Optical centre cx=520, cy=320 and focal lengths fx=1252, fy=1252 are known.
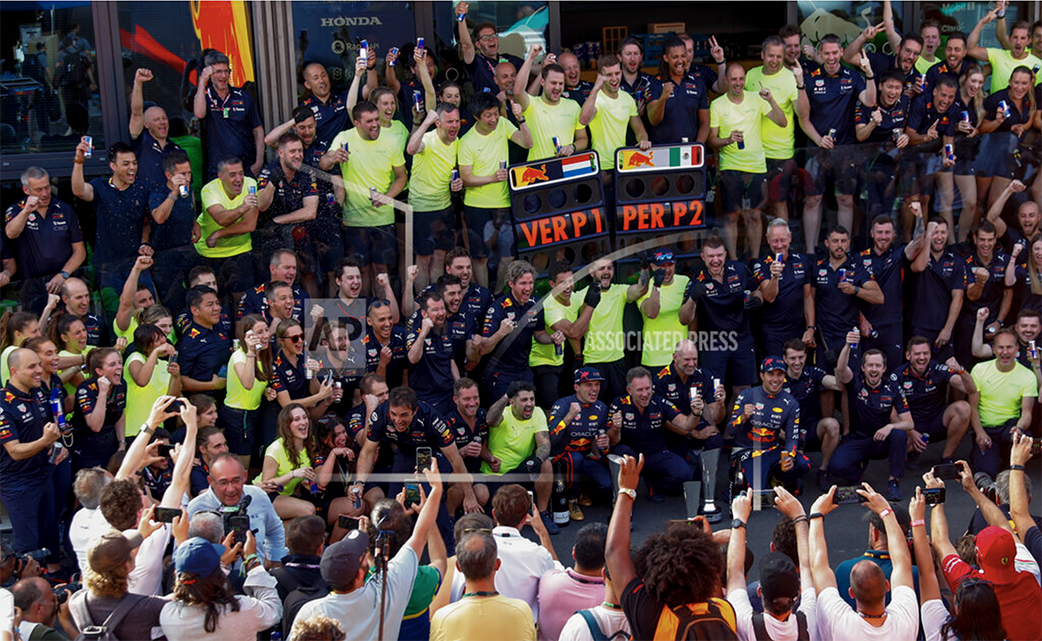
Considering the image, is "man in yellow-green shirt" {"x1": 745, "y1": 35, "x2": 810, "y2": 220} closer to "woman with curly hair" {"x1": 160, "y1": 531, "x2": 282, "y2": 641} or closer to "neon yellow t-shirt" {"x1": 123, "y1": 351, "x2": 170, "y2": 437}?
"neon yellow t-shirt" {"x1": 123, "y1": 351, "x2": 170, "y2": 437}

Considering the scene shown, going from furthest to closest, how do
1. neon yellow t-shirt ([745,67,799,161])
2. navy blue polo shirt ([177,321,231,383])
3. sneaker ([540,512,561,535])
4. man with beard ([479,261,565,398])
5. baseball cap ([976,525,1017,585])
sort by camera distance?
neon yellow t-shirt ([745,67,799,161]), man with beard ([479,261,565,398]), sneaker ([540,512,561,535]), navy blue polo shirt ([177,321,231,383]), baseball cap ([976,525,1017,585])

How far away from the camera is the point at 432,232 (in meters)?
9.79

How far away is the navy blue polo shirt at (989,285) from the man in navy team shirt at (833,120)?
3.42 feet

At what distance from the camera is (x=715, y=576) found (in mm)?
4527

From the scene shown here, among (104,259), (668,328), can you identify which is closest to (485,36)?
(668,328)

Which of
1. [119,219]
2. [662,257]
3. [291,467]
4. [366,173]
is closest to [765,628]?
[291,467]

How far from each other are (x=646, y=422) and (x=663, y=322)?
888mm

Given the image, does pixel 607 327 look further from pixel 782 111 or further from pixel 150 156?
pixel 150 156

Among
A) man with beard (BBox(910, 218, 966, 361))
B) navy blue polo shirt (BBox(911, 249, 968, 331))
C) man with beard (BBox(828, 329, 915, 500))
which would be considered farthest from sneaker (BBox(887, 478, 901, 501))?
navy blue polo shirt (BBox(911, 249, 968, 331))

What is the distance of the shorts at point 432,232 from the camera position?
9.74m

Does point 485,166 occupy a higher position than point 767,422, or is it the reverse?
point 485,166

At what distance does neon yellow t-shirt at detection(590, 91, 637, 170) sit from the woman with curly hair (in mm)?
5892

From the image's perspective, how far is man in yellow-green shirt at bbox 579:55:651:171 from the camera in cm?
1004

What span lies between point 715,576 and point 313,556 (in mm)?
2016
